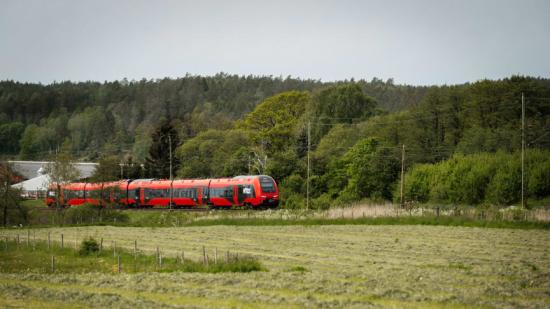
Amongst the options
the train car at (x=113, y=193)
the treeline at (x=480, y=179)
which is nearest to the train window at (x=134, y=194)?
the train car at (x=113, y=193)

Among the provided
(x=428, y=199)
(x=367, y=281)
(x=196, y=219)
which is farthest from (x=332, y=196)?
(x=367, y=281)

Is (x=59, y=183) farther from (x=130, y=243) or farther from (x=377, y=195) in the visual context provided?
(x=130, y=243)

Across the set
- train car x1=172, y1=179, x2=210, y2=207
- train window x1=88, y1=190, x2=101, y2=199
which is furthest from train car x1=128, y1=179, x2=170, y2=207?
train window x1=88, y1=190, x2=101, y2=199

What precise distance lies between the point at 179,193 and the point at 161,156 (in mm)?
36649

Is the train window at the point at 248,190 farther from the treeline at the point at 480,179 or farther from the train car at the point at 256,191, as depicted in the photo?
the treeline at the point at 480,179

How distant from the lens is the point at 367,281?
99.9 ft

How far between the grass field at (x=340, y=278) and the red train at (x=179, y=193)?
2488cm

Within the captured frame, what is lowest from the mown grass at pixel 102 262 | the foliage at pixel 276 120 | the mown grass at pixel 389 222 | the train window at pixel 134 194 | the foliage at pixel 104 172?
the mown grass at pixel 102 262

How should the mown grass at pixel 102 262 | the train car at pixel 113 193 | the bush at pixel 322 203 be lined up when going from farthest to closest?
the train car at pixel 113 193 → the bush at pixel 322 203 → the mown grass at pixel 102 262

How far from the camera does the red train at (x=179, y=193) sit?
7550cm

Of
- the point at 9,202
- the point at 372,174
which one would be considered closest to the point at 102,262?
the point at 9,202

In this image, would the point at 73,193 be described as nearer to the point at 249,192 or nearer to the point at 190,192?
the point at 190,192

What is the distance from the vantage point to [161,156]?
11988 cm

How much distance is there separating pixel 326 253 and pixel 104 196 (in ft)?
162
